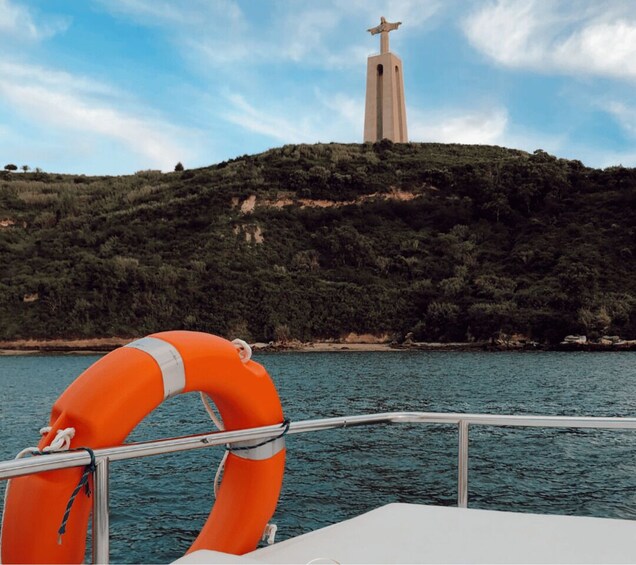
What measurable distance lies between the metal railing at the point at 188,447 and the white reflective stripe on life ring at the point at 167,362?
20 centimetres

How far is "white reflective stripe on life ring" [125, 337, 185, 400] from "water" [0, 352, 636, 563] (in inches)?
174

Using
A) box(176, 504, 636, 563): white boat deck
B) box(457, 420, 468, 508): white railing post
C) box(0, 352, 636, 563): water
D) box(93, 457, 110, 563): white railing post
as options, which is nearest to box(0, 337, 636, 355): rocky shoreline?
box(0, 352, 636, 563): water

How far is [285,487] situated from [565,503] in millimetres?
3564

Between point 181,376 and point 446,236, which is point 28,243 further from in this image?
point 181,376

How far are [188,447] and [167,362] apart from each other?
30 centimetres

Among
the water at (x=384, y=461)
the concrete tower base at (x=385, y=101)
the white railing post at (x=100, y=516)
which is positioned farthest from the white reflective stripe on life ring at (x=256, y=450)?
the concrete tower base at (x=385, y=101)

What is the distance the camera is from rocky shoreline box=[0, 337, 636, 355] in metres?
35.0

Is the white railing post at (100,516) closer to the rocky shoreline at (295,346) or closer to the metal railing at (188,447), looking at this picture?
the metal railing at (188,447)

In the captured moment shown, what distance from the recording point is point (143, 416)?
6.29 ft

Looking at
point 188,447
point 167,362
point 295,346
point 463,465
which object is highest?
point 167,362

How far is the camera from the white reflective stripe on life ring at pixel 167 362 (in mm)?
1909

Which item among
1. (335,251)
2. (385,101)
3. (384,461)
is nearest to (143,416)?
(384,461)

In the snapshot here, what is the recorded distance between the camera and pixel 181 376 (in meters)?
1.96

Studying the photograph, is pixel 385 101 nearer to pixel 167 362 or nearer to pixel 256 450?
pixel 256 450
